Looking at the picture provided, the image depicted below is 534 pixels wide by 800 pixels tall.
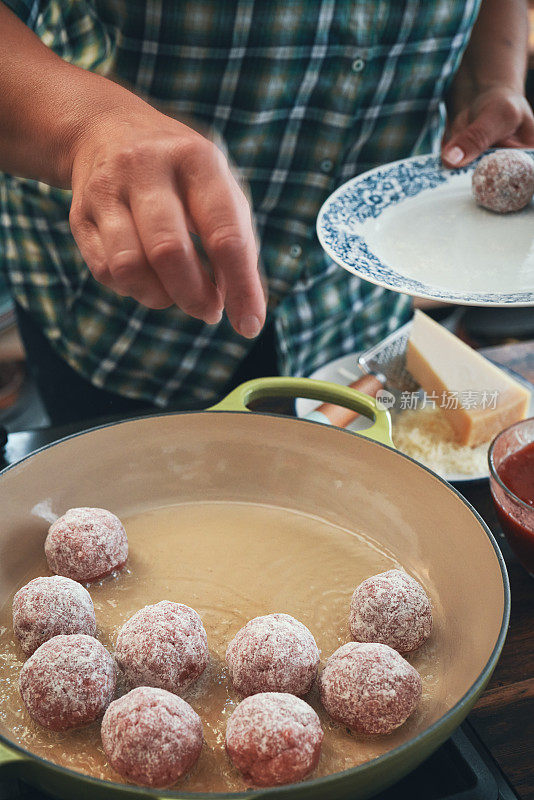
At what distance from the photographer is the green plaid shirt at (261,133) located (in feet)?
3.92

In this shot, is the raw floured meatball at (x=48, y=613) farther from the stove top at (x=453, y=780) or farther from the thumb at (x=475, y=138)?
the thumb at (x=475, y=138)

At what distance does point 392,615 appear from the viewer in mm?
791

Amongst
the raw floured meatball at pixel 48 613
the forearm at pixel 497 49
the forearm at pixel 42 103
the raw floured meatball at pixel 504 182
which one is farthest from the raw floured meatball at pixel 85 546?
the forearm at pixel 497 49

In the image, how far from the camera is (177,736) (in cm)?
67

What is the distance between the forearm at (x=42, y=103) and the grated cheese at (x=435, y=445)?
65cm

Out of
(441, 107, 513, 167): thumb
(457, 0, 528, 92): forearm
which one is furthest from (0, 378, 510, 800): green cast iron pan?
(457, 0, 528, 92): forearm

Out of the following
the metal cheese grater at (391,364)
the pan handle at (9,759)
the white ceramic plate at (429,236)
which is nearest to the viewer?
the pan handle at (9,759)

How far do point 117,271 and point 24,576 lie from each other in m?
0.47

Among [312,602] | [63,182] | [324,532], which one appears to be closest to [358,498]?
[324,532]

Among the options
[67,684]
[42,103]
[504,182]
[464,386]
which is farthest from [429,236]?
[67,684]

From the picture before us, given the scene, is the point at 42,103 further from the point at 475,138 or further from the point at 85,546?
the point at 475,138

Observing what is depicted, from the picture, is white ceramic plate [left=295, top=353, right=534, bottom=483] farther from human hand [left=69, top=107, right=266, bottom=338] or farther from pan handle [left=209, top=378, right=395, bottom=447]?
human hand [left=69, top=107, right=266, bottom=338]

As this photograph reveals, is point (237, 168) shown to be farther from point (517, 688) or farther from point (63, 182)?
point (517, 688)

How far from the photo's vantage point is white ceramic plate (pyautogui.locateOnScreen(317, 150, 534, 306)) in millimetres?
981
